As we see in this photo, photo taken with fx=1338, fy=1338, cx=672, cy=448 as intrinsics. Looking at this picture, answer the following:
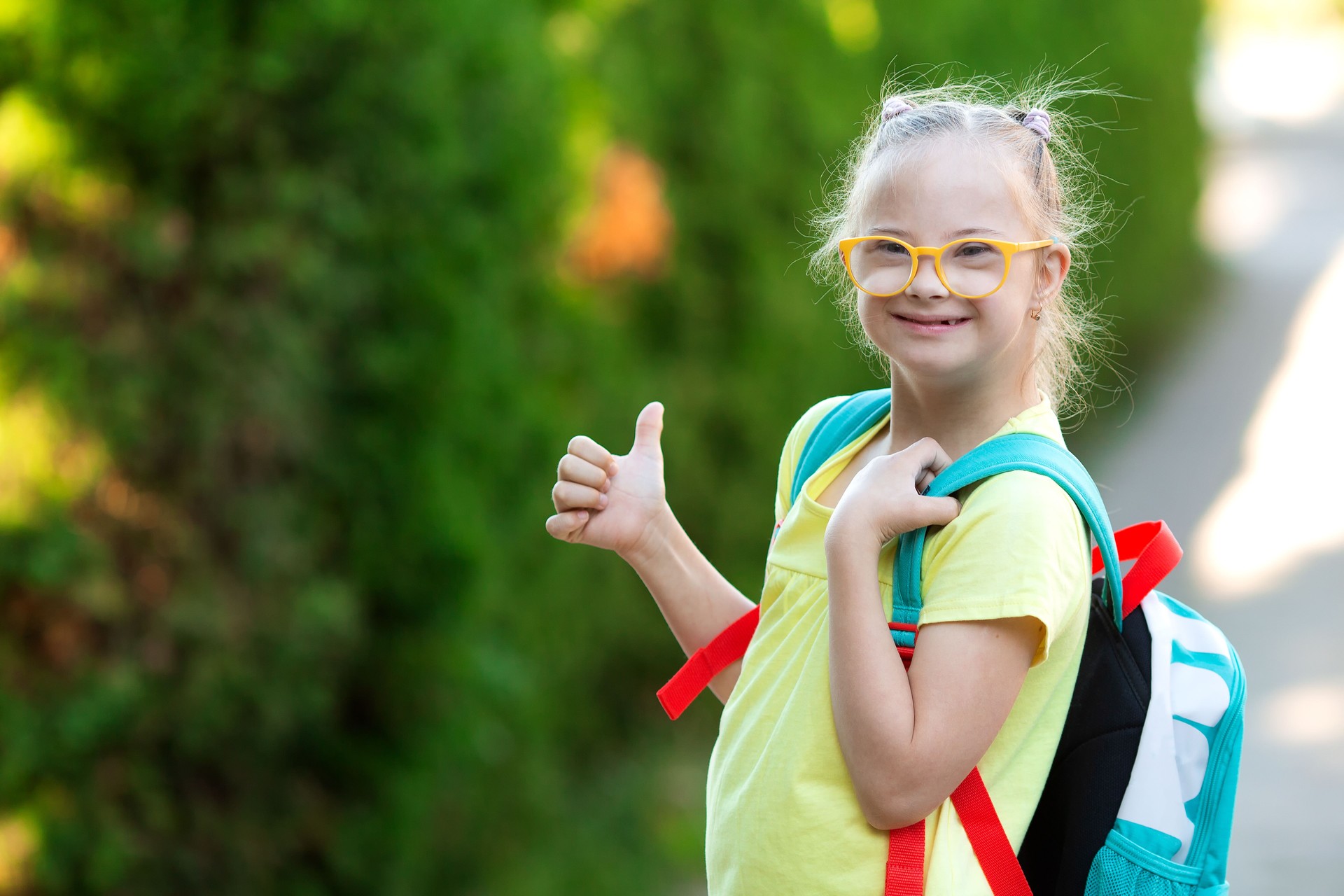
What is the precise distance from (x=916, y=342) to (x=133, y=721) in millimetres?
2176

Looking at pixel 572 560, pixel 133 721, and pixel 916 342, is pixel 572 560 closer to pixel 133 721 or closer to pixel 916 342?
pixel 133 721

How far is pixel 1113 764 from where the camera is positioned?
1176 millimetres

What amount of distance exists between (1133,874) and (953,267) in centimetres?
55

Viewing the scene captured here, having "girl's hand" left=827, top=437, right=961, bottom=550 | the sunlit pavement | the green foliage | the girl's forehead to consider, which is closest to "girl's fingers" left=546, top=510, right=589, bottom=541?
"girl's hand" left=827, top=437, right=961, bottom=550

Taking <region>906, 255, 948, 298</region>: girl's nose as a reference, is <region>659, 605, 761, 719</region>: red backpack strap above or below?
below

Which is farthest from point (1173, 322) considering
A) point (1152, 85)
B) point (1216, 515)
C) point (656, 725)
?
point (656, 725)

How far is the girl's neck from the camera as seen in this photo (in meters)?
1.26

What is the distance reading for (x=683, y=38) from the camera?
16.9 feet

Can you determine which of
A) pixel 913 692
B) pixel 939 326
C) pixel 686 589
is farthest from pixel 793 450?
pixel 913 692

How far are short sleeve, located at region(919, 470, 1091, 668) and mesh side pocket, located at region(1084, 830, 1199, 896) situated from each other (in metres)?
0.18

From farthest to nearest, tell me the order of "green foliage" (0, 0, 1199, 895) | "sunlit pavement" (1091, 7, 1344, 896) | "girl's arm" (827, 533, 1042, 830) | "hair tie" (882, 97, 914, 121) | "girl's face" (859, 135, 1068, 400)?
"sunlit pavement" (1091, 7, 1344, 896) → "green foliage" (0, 0, 1199, 895) → "hair tie" (882, 97, 914, 121) → "girl's face" (859, 135, 1068, 400) → "girl's arm" (827, 533, 1042, 830)

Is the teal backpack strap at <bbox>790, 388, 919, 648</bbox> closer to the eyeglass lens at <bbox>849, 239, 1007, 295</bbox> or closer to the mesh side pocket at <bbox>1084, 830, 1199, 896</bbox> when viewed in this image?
the eyeglass lens at <bbox>849, 239, 1007, 295</bbox>

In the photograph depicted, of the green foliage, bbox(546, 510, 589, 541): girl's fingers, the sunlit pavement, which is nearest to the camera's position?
bbox(546, 510, 589, 541): girl's fingers

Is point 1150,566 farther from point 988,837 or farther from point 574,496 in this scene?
point 574,496
